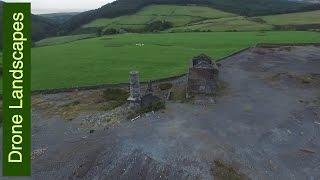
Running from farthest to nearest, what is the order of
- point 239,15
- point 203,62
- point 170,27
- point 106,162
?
1. point 239,15
2. point 170,27
3. point 203,62
4. point 106,162

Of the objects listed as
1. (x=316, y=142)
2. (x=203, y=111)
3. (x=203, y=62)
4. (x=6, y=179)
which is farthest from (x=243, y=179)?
(x=203, y=62)

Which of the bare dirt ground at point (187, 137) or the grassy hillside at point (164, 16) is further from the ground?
the grassy hillside at point (164, 16)

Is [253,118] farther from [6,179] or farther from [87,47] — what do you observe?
[87,47]

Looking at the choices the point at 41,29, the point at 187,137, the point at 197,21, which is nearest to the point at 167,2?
the point at 197,21

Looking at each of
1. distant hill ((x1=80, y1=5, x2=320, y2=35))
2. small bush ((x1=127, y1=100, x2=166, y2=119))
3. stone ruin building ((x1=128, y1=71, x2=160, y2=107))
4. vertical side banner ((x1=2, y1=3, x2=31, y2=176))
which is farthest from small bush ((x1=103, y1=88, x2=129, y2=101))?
distant hill ((x1=80, y1=5, x2=320, y2=35))

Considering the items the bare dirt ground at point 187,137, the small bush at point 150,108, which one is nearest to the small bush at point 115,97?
the bare dirt ground at point 187,137

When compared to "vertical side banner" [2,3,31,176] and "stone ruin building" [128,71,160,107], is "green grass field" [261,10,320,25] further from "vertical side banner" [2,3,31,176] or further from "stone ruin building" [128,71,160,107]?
"vertical side banner" [2,3,31,176]

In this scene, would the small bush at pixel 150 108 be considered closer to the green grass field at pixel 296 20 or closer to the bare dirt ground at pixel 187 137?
the bare dirt ground at pixel 187 137
